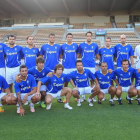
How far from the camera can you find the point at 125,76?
4.00 metres

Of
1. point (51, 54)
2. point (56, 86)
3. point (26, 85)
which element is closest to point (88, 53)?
point (51, 54)

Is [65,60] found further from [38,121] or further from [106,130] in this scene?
[106,130]

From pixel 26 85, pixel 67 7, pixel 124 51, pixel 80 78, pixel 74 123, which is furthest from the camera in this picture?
pixel 67 7

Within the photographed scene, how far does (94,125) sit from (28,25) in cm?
2166

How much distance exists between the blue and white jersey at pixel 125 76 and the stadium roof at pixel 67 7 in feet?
51.0

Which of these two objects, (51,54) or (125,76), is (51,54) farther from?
(125,76)

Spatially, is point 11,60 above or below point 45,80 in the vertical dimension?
above

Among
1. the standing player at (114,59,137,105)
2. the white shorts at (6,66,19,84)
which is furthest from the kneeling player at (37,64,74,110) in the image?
the standing player at (114,59,137,105)

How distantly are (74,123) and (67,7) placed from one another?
62.7ft

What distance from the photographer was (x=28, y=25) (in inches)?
878

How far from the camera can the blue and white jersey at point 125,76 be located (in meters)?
3.99

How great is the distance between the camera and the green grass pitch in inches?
90.7

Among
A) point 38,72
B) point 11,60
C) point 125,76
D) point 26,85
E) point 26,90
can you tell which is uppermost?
point 11,60

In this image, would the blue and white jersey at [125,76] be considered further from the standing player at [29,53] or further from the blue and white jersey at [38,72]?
the standing player at [29,53]
